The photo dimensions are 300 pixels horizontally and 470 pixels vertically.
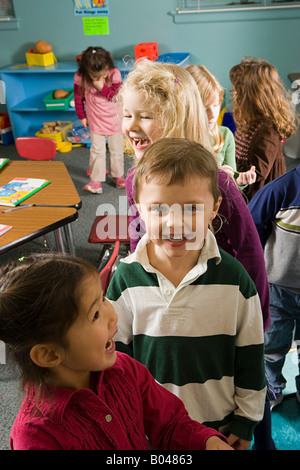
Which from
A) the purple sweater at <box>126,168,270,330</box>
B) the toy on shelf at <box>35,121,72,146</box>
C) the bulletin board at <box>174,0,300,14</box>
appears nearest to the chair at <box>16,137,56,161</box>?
the toy on shelf at <box>35,121,72,146</box>

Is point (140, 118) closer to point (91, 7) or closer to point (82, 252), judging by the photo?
point (82, 252)

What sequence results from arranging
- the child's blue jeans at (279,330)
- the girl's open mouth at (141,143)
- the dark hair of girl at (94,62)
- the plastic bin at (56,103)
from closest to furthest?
1. the girl's open mouth at (141,143)
2. the child's blue jeans at (279,330)
3. the dark hair of girl at (94,62)
4. the plastic bin at (56,103)

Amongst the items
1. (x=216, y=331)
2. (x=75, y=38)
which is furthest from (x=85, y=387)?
(x=75, y=38)

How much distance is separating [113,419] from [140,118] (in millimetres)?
838

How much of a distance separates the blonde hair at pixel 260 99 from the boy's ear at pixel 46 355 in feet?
5.20

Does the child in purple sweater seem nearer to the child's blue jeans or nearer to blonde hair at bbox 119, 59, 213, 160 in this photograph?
blonde hair at bbox 119, 59, 213, 160

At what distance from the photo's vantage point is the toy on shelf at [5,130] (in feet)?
16.5

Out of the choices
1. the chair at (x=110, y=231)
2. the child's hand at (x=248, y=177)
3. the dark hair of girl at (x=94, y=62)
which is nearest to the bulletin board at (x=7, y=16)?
the dark hair of girl at (x=94, y=62)

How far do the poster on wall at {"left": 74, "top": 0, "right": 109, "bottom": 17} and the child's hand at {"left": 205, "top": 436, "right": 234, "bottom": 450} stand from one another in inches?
191

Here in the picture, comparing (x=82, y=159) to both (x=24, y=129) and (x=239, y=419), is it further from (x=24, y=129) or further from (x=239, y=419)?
(x=239, y=419)

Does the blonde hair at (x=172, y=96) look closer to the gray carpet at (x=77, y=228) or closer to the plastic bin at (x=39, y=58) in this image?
the gray carpet at (x=77, y=228)

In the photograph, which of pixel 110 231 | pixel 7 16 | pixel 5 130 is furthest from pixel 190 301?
pixel 7 16

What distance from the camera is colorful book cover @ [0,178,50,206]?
215 centimetres

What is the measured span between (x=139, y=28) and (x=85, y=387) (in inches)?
185
